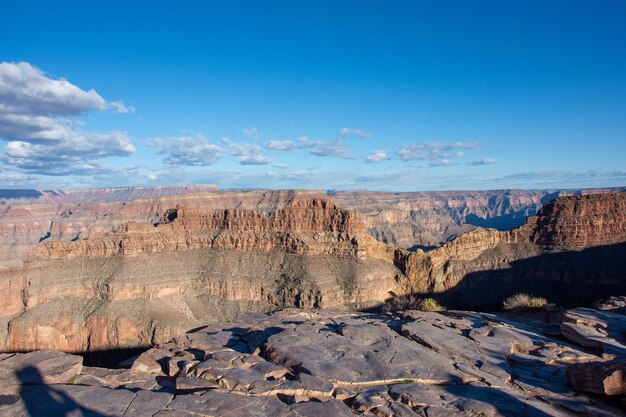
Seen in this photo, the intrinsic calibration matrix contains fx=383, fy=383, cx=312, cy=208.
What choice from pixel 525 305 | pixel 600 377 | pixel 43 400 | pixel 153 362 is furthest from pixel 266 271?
pixel 600 377

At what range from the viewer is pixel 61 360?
1262cm

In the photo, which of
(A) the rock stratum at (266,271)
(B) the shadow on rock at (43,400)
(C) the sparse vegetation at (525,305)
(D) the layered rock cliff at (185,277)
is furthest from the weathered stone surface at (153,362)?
(A) the rock stratum at (266,271)

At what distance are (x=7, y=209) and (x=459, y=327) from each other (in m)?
190

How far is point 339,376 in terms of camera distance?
39.0ft

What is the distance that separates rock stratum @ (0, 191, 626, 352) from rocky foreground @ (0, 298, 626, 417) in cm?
3163

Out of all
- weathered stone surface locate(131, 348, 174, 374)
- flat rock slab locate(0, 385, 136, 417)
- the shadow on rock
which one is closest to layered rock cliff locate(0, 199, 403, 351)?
weathered stone surface locate(131, 348, 174, 374)

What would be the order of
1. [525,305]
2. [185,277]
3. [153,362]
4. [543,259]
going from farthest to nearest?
[543,259] < [185,277] < [525,305] < [153,362]

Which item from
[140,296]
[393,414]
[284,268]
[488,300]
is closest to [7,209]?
[140,296]

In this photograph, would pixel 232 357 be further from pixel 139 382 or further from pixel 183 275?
pixel 183 275

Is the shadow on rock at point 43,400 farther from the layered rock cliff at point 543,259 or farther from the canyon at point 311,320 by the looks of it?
the layered rock cliff at point 543,259

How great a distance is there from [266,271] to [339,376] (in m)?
42.8

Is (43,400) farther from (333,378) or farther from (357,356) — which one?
(357,356)

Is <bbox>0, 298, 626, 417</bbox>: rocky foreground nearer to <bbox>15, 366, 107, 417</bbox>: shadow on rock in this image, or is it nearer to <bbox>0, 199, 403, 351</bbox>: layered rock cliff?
<bbox>15, 366, 107, 417</bbox>: shadow on rock

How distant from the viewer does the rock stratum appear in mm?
46344
